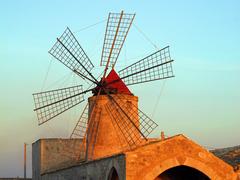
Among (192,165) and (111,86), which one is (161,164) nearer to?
(192,165)

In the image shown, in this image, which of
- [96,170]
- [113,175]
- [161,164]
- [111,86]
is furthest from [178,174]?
[111,86]

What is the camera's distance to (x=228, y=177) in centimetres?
1984

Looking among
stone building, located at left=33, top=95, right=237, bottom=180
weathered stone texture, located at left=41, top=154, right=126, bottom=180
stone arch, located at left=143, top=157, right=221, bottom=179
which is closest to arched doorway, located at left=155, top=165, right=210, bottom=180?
stone building, located at left=33, top=95, right=237, bottom=180

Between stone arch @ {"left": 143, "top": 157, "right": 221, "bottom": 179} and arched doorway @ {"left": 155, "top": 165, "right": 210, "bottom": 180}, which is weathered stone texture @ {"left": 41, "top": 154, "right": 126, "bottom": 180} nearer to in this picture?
stone arch @ {"left": 143, "top": 157, "right": 221, "bottom": 179}

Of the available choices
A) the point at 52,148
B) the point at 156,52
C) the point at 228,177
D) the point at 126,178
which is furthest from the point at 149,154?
the point at 52,148

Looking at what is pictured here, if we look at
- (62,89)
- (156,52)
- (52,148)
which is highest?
(156,52)

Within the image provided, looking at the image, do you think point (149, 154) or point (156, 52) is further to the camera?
point (156, 52)

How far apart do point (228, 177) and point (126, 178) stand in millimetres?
3947

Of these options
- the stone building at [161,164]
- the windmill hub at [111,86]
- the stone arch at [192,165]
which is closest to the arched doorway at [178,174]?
the stone building at [161,164]

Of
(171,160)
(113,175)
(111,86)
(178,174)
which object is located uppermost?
(111,86)

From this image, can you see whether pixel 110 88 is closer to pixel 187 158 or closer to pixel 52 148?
pixel 187 158

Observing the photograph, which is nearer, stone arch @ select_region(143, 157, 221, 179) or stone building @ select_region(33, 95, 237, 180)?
stone building @ select_region(33, 95, 237, 180)

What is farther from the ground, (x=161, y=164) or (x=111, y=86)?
(x=111, y=86)

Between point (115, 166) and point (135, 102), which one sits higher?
point (135, 102)
